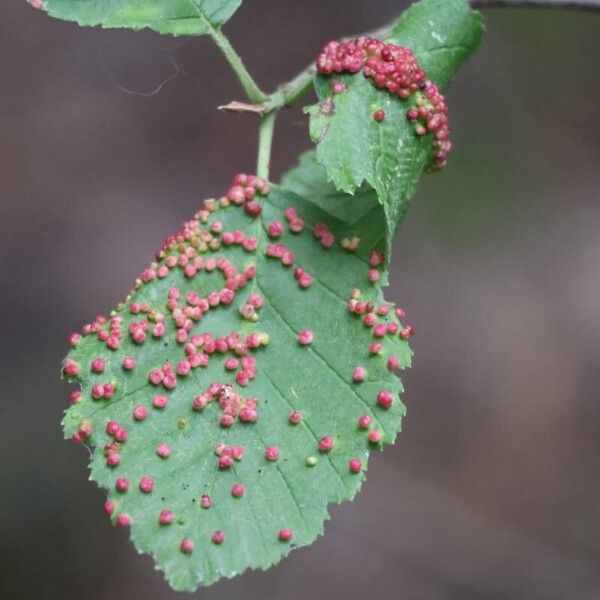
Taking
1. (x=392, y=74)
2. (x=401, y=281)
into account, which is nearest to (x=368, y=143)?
(x=392, y=74)

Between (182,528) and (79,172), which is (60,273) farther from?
(182,528)

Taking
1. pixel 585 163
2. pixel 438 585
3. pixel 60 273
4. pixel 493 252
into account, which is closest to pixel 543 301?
pixel 493 252

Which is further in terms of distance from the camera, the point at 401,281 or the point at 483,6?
the point at 401,281

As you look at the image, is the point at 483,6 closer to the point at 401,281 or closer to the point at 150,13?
the point at 150,13

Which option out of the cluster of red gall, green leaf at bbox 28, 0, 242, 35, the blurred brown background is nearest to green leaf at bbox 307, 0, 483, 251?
the cluster of red gall

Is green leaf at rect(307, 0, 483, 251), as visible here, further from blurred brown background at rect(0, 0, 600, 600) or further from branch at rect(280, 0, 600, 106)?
blurred brown background at rect(0, 0, 600, 600)

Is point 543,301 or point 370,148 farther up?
point 370,148
